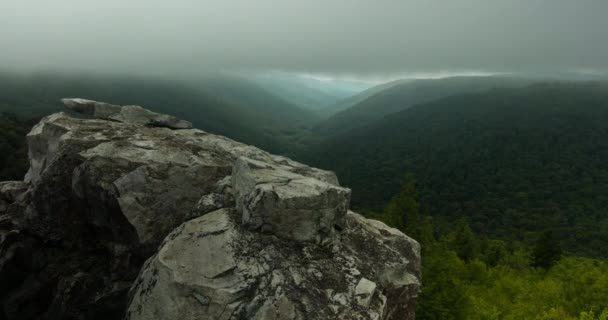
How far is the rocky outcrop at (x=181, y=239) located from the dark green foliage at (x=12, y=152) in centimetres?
5821

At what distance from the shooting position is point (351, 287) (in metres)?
11.3

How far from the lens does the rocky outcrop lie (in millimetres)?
10789

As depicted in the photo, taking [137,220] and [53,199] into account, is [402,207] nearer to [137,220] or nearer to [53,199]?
[137,220]

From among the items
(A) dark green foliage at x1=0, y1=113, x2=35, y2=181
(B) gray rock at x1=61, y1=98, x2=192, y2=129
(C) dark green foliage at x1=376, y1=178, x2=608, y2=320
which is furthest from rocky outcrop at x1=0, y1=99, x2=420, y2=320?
(A) dark green foliage at x1=0, y1=113, x2=35, y2=181

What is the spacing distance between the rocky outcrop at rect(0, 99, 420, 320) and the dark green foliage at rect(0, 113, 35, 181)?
58209mm

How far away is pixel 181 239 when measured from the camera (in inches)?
479

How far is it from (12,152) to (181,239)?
88.2 m

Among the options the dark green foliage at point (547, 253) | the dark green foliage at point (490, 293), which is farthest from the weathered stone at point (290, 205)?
the dark green foliage at point (547, 253)

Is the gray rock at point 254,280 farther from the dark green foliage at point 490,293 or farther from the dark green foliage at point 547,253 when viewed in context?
the dark green foliage at point 547,253

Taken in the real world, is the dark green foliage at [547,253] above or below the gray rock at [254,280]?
below

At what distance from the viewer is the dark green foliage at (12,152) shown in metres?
63.8

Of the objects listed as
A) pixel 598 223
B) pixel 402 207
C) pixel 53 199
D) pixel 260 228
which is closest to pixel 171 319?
A: pixel 260 228

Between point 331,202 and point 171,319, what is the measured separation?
21.8 feet

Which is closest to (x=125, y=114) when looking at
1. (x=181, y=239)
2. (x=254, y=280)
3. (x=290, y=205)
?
(x=181, y=239)
